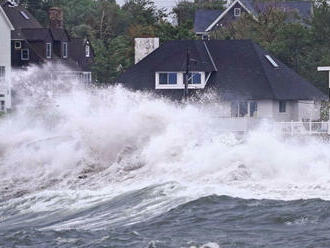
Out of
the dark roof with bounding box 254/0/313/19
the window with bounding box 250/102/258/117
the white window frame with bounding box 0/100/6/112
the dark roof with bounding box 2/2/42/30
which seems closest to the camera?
the window with bounding box 250/102/258/117

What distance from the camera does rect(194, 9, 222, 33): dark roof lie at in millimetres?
90875

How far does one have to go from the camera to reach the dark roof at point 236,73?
5175 cm

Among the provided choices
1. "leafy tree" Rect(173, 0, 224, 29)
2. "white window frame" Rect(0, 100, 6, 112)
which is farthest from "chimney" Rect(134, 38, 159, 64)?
"leafy tree" Rect(173, 0, 224, 29)

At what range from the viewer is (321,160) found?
106 feet

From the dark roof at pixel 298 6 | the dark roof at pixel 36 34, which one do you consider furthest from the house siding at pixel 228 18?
the dark roof at pixel 36 34

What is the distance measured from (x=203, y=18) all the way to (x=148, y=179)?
196ft

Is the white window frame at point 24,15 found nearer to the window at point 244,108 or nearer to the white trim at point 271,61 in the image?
the white trim at point 271,61

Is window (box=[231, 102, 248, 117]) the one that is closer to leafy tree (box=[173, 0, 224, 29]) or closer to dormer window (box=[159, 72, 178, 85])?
dormer window (box=[159, 72, 178, 85])

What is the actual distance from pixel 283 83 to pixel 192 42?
5067mm

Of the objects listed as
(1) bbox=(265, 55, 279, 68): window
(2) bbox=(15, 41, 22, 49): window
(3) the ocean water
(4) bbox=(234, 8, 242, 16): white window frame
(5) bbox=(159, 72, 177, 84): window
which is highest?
(4) bbox=(234, 8, 242, 16): white window frame

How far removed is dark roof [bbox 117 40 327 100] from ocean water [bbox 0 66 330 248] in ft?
30.2

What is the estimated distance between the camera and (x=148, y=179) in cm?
3325

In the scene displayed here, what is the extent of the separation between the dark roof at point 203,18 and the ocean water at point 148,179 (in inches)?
1859

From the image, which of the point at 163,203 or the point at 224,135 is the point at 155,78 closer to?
the point at 224,135
